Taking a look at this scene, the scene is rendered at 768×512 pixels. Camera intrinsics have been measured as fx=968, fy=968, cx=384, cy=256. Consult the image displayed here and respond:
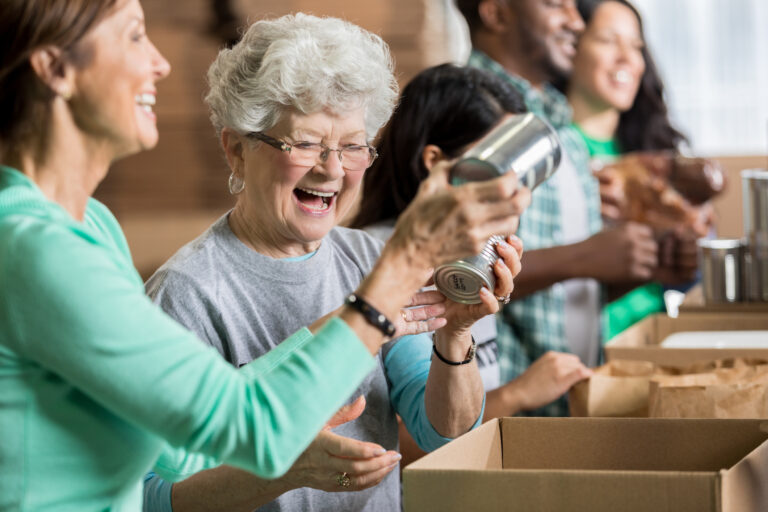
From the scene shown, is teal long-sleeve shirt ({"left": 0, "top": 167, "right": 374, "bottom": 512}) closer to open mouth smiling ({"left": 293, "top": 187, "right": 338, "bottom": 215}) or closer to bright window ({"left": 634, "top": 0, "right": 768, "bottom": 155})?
open mouth smiling ({"left": 293, "top": 187, "right": 338, "bottom": 215})

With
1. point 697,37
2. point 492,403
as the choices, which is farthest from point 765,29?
point 492,403

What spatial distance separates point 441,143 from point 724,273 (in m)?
1.03

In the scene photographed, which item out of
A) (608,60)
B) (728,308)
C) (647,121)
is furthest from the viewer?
(647,121)

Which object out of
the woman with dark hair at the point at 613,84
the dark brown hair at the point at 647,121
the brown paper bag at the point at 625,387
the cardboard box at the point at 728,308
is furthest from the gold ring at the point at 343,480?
the dark brown hair at the point at 647,121

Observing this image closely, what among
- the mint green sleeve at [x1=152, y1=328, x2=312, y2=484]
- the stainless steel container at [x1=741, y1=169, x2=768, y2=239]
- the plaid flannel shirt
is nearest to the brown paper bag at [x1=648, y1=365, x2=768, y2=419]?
the mint green sleeve at [x1=152, y1=328, x2=312, y2=484]

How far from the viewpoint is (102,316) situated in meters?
0.79

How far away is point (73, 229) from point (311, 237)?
0.58 metres

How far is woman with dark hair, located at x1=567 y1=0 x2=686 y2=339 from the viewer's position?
11.8 ft

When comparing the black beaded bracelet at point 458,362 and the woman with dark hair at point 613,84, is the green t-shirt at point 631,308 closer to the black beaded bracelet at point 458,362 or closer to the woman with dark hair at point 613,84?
the woman with dark hair at point 613,84

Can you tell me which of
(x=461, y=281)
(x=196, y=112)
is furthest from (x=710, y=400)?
(x=196, y=112)

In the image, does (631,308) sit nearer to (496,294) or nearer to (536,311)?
(536,311)

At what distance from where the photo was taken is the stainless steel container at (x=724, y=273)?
2.54 m

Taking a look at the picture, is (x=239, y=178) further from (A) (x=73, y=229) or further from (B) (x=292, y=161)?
(A) (x=73, y=229)

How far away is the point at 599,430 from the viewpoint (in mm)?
1190
